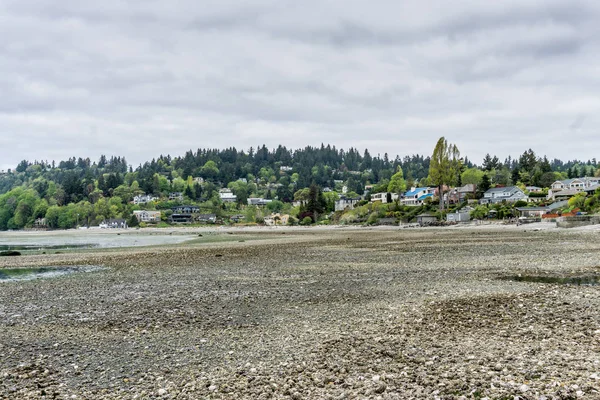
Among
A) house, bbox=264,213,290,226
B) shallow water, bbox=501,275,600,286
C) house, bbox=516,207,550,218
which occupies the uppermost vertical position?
shallow water, bbox=501,275,600,286

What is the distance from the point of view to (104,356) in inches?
319

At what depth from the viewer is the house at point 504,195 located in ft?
352

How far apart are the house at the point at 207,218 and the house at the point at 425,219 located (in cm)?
9858

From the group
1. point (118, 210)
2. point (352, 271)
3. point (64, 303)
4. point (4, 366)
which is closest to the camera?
point (4, 366)

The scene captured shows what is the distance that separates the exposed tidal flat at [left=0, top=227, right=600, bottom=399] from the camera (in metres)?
6.23

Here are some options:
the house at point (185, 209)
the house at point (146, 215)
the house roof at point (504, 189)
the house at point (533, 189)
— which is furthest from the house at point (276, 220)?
the house at point (533, 189)

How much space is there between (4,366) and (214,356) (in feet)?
12.1

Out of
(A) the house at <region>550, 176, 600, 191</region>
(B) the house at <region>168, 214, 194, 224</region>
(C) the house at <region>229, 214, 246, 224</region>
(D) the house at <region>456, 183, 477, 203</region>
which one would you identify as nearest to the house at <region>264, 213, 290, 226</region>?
(C) the house at <region>229, 214, 246, 224</region>

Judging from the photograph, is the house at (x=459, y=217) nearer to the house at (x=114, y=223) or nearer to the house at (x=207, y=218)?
the house at (x=207, y=218)

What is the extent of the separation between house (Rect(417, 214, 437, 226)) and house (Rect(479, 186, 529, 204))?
62.4 ft

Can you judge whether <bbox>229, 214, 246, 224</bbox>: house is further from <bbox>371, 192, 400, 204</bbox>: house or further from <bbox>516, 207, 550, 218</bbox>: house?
<bbox>516, 207, 550, 218</bbox>: house

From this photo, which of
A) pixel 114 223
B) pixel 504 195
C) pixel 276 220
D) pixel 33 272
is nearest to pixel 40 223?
pixel 114 223

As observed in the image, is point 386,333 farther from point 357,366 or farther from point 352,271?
point 352,271

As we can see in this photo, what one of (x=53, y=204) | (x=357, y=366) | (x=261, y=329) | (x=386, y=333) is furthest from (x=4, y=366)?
(x=53, y=204)
